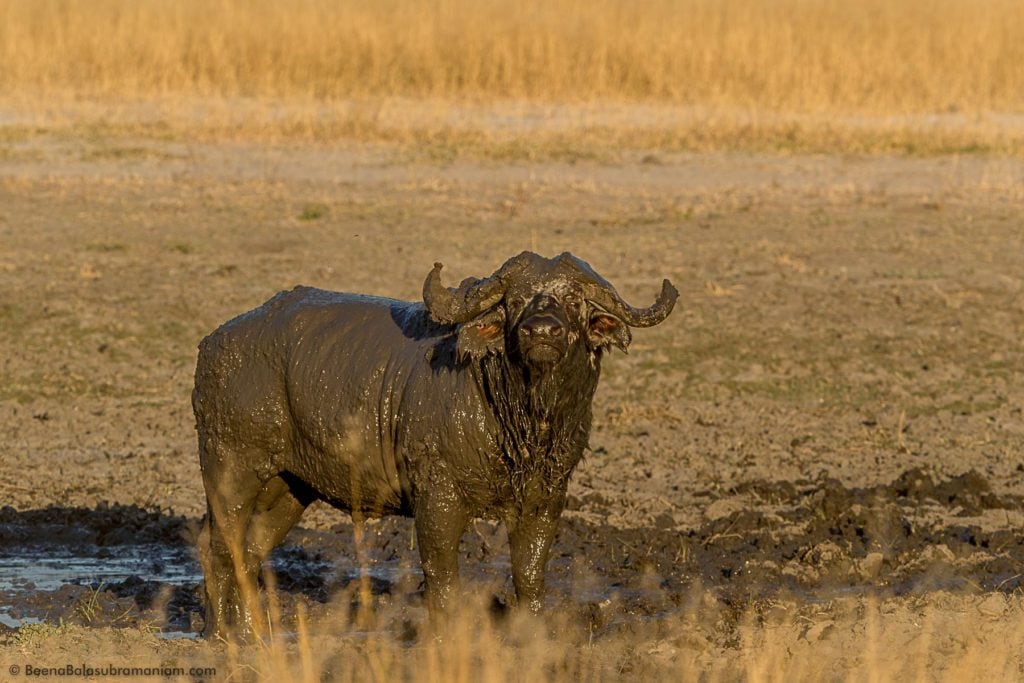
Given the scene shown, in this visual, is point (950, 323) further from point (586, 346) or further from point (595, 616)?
point (586, 346)

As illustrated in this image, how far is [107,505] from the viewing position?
9094 millimetres

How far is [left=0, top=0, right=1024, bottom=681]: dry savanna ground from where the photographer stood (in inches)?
283

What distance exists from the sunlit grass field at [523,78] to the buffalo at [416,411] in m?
10.8

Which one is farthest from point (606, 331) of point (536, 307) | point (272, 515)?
point (272, 515)

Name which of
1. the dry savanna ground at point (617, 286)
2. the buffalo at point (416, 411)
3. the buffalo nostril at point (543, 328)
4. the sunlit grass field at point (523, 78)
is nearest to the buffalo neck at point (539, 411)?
the buffalo at point (416, 411)

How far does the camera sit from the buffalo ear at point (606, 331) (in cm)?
617

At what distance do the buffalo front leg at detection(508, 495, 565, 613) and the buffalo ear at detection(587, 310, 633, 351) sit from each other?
655 millimetres

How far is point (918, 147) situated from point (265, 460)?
12427 millimetres

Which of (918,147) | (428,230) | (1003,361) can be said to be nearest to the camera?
(1003,361)

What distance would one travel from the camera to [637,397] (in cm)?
1094

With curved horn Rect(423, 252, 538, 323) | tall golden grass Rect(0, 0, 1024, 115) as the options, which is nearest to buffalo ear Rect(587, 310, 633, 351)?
curved horn Rect(423, 252, 538, 323)

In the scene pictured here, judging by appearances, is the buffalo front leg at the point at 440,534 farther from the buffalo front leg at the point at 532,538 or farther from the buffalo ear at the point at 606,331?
the buffalo ear at the point at 606,331

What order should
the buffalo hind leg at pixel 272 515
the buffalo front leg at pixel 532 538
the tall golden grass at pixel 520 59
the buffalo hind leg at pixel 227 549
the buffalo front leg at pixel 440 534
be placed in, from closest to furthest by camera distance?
1. the buffalo front leg at pixel 440 534
2. the buffalo front leg at pixel 532 538
3. the buffalo hind leg at pixel 227 549
4. the buffalo hind leg at pixel 272 515
5. the tall golden grass at pixel 520 59

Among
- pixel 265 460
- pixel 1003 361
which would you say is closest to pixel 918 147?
pixel 1003 361
